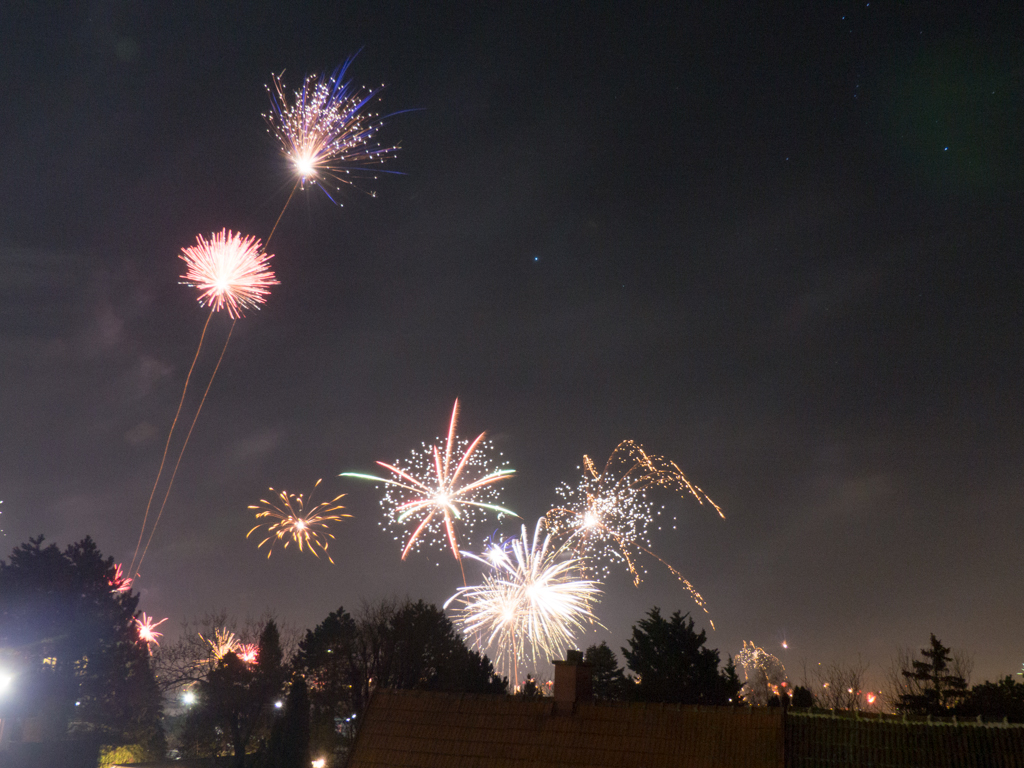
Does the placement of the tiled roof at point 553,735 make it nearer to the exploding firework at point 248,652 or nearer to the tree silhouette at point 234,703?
the tree silhouette at point 234,703

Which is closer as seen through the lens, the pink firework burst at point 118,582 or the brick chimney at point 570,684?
the brick chimney at point 570,684

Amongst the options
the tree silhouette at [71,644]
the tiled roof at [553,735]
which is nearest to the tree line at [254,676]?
the tree silhouette at [71,644]

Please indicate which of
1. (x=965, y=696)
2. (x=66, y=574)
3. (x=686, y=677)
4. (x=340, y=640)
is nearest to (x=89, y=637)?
(x=66, y=574)

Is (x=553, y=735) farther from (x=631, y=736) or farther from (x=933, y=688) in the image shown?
(x=933, y=688)

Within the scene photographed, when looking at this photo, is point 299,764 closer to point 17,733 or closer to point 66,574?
point 17,733

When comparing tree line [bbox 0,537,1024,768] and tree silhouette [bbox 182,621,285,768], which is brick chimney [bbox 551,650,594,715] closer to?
tree line [bbox 0,537,1024,768]

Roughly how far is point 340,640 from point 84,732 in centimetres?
1730

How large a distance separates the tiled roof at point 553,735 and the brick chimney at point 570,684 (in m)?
0.23

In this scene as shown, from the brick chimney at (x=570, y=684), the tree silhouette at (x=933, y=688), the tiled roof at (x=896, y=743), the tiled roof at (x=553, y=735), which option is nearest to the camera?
the tiled roof at (x=896, y=743)

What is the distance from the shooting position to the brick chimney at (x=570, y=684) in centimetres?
1919

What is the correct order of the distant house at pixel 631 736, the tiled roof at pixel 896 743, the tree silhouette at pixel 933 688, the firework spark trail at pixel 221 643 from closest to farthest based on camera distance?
1. the tiled roof at pixel 896 743
2. the distant house at pixel 631 736
3. the tree silhouette at pixel 933 688
4. the firework spark trail at pixel 221 643

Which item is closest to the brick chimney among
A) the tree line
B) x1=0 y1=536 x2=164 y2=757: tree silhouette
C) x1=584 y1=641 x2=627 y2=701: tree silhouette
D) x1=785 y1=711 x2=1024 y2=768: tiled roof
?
x1=785 y1=711 x2=1024 y2=768: tiled roof

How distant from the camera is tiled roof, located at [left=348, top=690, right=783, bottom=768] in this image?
17.1m

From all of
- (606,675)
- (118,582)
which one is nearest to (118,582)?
(118,582)
